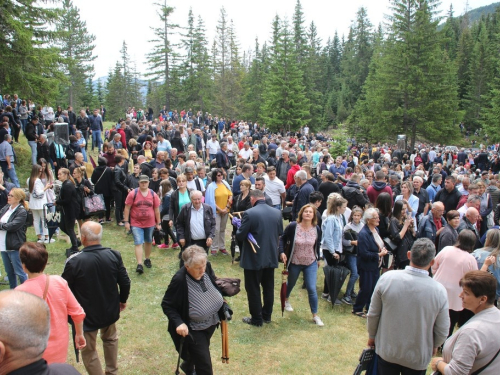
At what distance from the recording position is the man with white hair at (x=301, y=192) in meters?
8.71

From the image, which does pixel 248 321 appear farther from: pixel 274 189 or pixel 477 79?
pixel 477 79

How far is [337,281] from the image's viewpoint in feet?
22.7

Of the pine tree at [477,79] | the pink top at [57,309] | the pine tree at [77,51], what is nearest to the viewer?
the pink top at [57,309]

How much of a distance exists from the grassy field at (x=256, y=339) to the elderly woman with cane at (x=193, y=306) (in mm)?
1026

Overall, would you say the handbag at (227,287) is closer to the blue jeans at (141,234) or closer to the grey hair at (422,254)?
the grey hair at (422,254)

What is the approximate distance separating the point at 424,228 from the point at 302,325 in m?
2.79

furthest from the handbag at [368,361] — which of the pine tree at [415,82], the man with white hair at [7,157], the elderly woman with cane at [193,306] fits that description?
the pine tree at [415,82]

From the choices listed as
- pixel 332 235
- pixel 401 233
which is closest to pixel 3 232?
pixel 332 235

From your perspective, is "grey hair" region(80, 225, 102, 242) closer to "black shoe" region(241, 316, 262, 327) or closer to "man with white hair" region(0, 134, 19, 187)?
"black shoe" region(241, 316, 262, 327)

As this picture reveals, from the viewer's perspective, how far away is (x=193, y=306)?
4055 mm

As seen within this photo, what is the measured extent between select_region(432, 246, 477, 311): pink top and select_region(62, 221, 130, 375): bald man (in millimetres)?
4035

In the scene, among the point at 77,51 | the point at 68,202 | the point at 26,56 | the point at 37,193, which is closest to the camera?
the point at 68,202

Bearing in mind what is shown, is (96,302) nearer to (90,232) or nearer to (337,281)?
(90,232)

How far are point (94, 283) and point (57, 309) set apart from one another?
568mm
